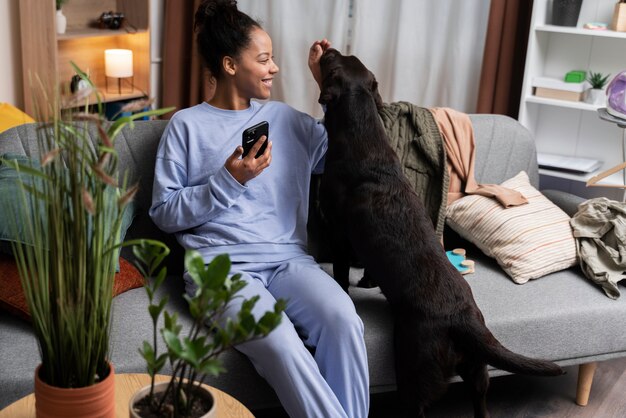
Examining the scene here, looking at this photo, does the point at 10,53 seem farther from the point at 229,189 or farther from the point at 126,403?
the point at 126,403

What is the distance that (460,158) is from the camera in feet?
8.64

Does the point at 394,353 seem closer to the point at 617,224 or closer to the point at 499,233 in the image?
the point at 499,233

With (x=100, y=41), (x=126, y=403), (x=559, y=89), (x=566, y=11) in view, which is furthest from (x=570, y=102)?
(x=126, y=403)

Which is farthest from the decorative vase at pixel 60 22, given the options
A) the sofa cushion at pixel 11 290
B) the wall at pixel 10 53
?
the sofa cushion at pixel 11 290

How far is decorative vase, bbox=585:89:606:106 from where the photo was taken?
130 inches

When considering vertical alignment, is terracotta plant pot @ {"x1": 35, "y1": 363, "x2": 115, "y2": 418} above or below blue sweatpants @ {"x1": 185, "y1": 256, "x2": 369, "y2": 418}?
above

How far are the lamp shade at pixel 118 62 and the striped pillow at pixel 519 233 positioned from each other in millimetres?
1959

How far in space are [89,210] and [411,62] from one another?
9.38 feet

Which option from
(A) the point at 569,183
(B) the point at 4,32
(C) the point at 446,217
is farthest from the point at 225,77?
(A) the point at 569,183

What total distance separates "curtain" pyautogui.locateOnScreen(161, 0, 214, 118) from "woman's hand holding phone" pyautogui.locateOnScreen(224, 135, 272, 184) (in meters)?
1.88

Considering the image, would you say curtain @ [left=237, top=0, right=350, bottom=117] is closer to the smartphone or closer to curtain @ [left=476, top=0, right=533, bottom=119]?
curtain @ [left=476, top=0, right=533, bottom=119]

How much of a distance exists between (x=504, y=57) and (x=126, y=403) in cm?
245

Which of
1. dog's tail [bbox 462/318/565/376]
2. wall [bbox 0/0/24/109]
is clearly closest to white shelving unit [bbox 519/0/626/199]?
dog's tail [bbox 462/318/565/376]

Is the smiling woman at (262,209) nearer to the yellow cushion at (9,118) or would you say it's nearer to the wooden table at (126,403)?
the wooden table at (126,403)
